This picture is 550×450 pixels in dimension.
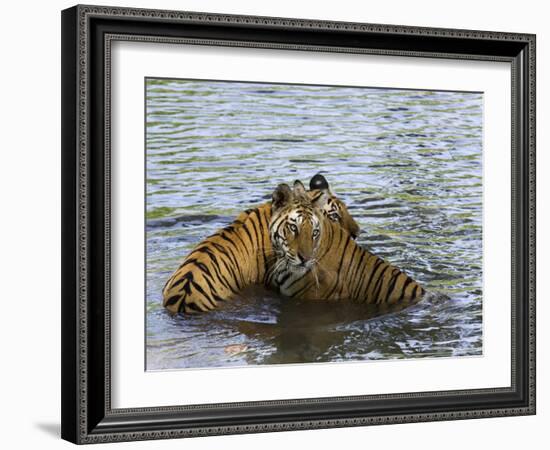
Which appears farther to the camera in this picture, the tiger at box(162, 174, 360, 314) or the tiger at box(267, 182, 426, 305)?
the tiger at box(267, 182, 426, 305)

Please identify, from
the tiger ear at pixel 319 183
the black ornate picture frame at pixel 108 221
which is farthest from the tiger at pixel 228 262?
the black ornate picture frame at pixel 108 221

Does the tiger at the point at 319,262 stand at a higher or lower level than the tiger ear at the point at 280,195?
lower

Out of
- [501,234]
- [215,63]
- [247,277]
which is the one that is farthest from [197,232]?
[501,234]

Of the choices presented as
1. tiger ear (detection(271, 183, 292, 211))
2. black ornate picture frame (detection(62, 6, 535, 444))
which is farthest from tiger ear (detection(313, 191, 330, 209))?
black ornate picture frame (detection(62, 6, 535, 444))

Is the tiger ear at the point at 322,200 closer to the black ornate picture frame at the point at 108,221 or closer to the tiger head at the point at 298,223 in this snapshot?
the tiger head at the point at 298,223

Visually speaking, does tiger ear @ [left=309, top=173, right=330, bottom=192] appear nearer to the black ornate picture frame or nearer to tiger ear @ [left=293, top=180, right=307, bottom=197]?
tiger ear @ [left=293, top=180, right=307, bottom=197]

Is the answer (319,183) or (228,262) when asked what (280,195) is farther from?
(228,262)

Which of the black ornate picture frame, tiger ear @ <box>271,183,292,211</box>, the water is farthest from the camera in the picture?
tiger ear @ <box>271,183,292,211</box>
